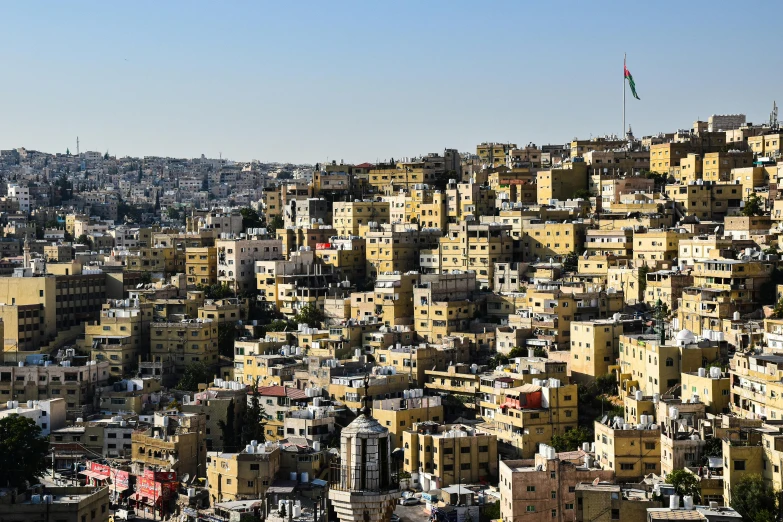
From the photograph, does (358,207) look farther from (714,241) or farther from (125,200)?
(125,200)

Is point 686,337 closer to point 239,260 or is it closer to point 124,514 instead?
→ point 124,514

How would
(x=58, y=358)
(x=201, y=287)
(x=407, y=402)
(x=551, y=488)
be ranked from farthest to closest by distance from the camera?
(x=201, y=287) < (x=58, y=358) < (x=407, y=402) < (x=551, y=488)

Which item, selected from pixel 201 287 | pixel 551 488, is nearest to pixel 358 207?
pixel 201 287

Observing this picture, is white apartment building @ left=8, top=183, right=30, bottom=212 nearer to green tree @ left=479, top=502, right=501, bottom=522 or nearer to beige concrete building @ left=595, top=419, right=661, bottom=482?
green tree @ left=479, top=502, right=501, bottom=522

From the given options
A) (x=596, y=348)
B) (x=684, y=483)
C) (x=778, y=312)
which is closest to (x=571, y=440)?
(x=596, y=348)

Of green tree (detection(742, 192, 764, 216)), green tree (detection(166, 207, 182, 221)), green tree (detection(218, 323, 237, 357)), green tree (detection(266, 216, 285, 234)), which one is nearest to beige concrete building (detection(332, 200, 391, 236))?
green tree (detection(266, 216, 285, 234))

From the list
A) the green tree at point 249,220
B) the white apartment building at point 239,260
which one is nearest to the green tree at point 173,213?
the green tree at point 249,220
